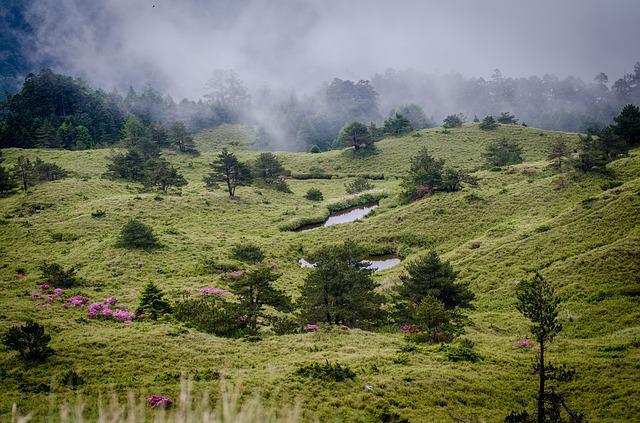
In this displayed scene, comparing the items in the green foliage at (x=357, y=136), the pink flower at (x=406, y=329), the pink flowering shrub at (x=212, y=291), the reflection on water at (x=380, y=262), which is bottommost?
the pink flower at (x=406, y=329)

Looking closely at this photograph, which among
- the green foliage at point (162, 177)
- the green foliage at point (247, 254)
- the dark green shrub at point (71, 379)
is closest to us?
the dark green shrub at point (71, 379)

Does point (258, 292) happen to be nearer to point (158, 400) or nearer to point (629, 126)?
point (158, 400)

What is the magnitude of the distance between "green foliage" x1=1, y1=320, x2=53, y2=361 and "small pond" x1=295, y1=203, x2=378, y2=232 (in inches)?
1644

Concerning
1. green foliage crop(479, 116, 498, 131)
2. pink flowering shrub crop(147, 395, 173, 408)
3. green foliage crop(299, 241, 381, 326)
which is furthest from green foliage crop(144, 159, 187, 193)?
green foliage crop(479, 116, 498, 131)

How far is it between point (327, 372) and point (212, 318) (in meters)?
9.88

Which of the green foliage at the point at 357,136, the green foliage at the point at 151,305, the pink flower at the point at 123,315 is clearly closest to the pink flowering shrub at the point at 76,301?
the pink flower at the point at 123,315

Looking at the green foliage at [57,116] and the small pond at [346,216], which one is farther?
the green foliage at [57,116]

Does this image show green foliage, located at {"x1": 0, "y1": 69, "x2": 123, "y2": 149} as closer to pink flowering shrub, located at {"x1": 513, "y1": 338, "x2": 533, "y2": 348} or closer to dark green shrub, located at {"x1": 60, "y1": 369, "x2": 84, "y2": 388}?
dark green shrub, located at {"x1": 60, "y1": 369, "x2": 84, "y2": 388}

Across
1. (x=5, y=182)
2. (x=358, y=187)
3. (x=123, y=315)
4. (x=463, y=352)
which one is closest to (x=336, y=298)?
(x=463, y=352)

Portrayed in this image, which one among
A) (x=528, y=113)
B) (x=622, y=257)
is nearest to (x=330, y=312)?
(x=622, y=257)

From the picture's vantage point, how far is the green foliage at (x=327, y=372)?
56.9 ft

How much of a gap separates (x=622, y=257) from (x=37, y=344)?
35580 millimetres

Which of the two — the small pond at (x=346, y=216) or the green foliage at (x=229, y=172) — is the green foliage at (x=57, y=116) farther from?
the small pond at (x=346, y=216)

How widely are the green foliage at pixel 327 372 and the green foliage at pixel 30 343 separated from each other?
37.6ft
